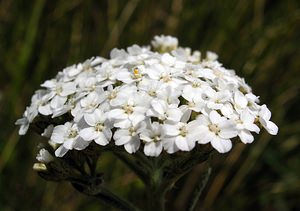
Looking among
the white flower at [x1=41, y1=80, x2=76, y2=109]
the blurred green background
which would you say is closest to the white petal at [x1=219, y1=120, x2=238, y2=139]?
the white flower at [x1=41, y1=80, x2=76, y2=109]

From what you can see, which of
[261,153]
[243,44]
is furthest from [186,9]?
[261,153]

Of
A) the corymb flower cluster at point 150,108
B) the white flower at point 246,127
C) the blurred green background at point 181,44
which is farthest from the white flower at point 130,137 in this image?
the blurred green background at point 181,44

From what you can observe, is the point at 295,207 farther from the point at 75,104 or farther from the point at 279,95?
the point at 75,104

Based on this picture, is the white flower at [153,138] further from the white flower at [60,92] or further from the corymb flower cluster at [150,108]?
the white flower at [60,92]

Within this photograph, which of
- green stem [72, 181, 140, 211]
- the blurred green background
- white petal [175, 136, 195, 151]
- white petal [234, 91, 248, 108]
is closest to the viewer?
white petal [175, 136, 195, 151]

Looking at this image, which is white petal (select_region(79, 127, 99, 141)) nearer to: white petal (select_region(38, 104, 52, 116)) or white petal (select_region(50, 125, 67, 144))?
white petal (select_region(50, 125, 67, 144))
